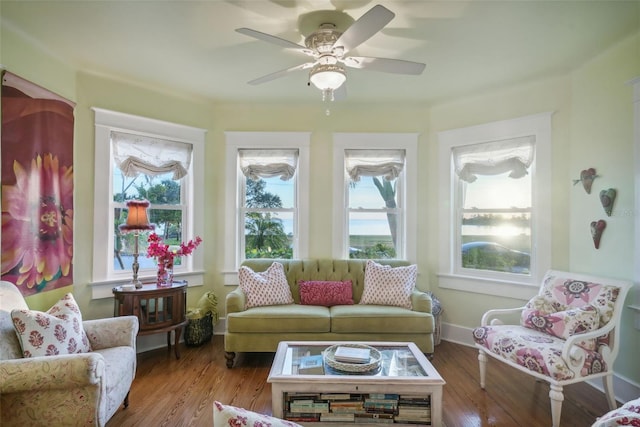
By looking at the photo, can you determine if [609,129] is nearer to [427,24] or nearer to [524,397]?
[427,24]

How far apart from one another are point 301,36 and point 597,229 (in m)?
2.84

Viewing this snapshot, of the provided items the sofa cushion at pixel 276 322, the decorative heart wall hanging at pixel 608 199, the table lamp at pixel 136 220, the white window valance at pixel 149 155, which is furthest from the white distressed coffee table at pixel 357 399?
the white window valance at pixel 149 155

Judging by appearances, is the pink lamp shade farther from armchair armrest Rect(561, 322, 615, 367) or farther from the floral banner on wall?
armchair armrest Rect(561, 322, 615, 367)

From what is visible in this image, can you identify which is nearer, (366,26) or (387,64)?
(366,26)

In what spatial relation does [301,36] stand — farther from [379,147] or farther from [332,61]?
[379,147]

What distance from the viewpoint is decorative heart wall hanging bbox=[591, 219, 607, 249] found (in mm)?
2676

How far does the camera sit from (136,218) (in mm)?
3018

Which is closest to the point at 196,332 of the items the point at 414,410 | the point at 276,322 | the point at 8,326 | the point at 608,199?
the point at 276,322

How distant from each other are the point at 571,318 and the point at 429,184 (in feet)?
6.58

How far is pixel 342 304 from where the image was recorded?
3.38 metres

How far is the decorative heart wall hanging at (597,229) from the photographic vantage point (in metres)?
2.68

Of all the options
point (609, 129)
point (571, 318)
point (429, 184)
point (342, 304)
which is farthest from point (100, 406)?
point (609, 129)

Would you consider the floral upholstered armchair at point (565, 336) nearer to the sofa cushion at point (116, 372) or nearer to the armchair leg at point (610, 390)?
the armchair leg at point (610, 390)

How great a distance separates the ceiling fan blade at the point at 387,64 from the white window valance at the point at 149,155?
2.29 m
